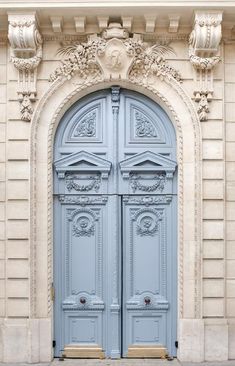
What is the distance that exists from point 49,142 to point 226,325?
334 centimetres

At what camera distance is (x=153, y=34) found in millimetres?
7359

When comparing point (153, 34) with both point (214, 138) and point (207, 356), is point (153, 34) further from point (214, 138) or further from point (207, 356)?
point (207, 356)

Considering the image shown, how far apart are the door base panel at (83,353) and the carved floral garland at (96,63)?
3620 mm

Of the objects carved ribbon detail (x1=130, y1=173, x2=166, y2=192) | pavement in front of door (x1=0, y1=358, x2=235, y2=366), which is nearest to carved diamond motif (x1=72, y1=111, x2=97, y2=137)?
carved ribbon detail (x1=130, y1=173, x2=166, y2=192)

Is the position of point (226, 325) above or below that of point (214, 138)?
below

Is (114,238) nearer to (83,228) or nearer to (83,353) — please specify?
(83,228)

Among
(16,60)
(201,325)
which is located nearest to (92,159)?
(16,60)

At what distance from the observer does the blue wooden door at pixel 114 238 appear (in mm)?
7453

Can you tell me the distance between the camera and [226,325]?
717 centimetres

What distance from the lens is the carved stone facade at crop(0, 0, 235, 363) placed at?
23.5ft

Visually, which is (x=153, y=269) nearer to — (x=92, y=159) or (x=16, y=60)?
(x=92, y=159)

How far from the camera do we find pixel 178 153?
744 centimetres

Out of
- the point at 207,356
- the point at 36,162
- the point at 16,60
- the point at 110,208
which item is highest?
the point at 16,60

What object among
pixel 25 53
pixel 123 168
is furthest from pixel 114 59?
pixel 123 168
